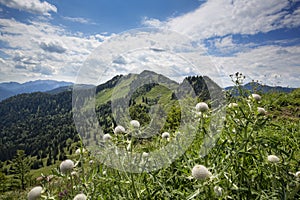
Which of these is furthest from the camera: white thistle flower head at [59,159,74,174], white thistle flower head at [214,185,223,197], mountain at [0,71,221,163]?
mountain at [0,71,221,163]

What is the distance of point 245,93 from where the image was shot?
2.44 m

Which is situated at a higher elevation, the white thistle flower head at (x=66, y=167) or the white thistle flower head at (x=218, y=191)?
the white thistle flower head at (x=218, y=191)

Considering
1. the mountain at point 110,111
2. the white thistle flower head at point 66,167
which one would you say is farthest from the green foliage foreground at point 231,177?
the mountain at point 110,111

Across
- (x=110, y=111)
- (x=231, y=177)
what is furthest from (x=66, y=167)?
(x=231, y=177)

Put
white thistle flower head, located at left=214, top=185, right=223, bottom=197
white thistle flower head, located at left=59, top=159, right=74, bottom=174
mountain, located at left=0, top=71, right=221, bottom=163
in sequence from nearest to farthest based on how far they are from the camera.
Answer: white thistle flower head, located at left=214, top=185, right=223, bottom=197 < white thistle flower head, located at left=59, top=159, right=74, bottom=174 < mountain, located at left=0, top=71, right=221, bottom=163

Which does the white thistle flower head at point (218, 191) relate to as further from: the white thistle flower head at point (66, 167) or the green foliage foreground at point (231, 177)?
the white thistle flower head at point (66, 167)

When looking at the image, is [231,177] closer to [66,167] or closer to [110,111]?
[66,167]

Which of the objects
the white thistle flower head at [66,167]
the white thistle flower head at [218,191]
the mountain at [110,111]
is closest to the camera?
the white thistle flower head at [218,191]

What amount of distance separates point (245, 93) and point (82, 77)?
2280 millimetres

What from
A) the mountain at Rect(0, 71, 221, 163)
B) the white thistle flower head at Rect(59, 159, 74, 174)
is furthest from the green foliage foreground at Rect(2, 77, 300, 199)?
the mountain at Rect(0, 71, 221, 163)

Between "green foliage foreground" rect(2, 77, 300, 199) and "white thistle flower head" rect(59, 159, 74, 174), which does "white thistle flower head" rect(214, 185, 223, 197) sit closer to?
"green foliage foreground" rect(2, 77, 300, 199)

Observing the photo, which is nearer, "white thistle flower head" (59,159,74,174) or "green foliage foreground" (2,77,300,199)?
"green foliage foreground" (2,77,300,199)

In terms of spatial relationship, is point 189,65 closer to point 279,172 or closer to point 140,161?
point 140,161

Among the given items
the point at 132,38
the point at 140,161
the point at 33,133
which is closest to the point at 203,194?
the point at 140,161
